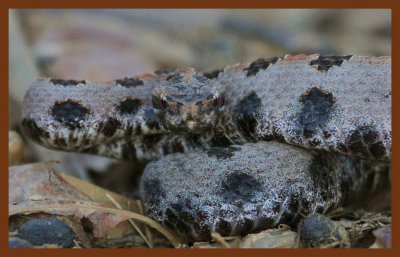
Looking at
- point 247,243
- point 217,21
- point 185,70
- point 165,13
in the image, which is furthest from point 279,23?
point 247,243

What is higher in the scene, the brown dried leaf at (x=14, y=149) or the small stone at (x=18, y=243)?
the brown dried leaf at (x=14, y=149)

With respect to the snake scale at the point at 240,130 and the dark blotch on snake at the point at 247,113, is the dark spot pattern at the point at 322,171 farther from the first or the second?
the dark blotch on snake at the point at 247,113

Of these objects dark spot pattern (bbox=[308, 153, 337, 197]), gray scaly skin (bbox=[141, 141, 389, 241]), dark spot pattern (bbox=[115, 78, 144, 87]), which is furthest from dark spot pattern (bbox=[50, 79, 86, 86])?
dark spot pattern (bbox=[308, 153, 337, 197])

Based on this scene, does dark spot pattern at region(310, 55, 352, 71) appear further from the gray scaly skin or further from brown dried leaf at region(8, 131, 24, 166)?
brown dried leaf at region(8, 131, 24, 166)

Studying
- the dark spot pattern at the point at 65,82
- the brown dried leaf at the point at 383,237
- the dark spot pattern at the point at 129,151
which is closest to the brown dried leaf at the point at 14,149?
the dark spot pattern at the point at 65,82

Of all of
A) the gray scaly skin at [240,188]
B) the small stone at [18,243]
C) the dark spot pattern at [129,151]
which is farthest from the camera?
the dark spot pattern at [129,151]
